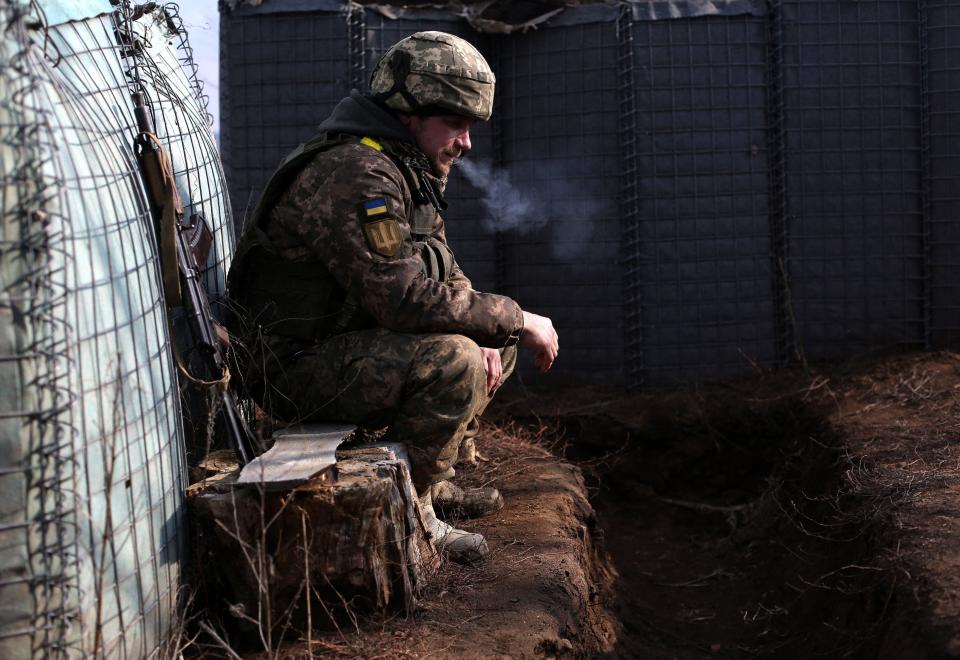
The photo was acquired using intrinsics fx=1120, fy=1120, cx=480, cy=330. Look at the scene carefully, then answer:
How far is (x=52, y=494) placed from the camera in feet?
8.30

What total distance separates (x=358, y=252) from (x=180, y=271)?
57cm

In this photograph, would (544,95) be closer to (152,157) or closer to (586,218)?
(586,218)

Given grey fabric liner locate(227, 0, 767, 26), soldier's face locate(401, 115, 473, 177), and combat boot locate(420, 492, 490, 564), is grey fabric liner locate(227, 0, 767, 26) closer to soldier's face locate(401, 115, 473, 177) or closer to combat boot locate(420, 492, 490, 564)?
soldier's face locate(401, 115, 473, 177)

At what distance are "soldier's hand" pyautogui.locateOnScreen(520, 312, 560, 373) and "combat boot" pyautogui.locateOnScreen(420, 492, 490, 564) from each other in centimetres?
66

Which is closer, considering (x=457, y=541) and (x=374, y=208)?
(x=374, y=208)

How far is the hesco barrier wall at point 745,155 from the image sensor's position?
23.1ft

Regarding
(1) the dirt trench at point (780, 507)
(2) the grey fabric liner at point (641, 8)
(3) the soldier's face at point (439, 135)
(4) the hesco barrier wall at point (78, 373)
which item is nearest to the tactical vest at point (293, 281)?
(3) the soldier's face at point (439, 135)

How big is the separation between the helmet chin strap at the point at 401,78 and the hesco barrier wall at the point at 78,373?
1038mm

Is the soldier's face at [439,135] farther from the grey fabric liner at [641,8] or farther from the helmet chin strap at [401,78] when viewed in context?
the grey fabric liner at [641,8]

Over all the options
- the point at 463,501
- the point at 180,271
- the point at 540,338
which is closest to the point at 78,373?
the point at 180,271

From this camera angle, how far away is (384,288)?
368 cm

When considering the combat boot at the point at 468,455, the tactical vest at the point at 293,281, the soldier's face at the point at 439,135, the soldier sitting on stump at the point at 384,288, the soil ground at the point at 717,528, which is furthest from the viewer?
the combat boot at the point at 468,455

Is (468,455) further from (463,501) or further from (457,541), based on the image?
(457,541)

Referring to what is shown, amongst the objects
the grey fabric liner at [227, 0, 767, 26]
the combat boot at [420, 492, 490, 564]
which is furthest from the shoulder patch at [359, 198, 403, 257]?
the grey fabric liner at [227, 0, 767, 26]
